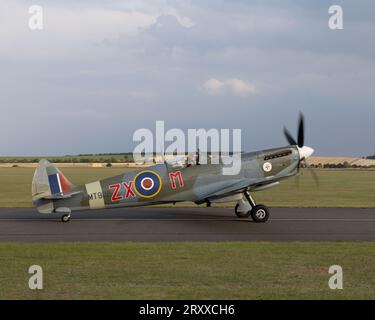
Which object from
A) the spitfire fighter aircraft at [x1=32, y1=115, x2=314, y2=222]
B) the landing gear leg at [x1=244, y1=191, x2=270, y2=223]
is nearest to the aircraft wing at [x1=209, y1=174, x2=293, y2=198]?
the spitfire fighter aircraft at [x1=32, y1=115, x2=314, y2=222]

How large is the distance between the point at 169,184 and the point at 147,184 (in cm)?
81

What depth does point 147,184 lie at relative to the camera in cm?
1995

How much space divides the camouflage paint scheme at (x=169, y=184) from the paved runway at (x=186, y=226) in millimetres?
809

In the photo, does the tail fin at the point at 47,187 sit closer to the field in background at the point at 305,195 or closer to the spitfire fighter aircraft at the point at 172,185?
the spitfire fighter aircraft at the point at 172,185

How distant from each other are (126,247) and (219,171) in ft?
24.5

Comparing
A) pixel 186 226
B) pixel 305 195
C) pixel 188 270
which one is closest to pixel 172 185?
pixel 186 226

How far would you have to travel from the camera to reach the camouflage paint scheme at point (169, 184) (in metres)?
19.7

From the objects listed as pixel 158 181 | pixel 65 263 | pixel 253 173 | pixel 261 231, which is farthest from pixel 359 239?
pixel 65 263

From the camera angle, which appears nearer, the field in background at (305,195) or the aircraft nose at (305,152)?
the aircraft nose at (305,152)

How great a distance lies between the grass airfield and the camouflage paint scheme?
4.85 meters

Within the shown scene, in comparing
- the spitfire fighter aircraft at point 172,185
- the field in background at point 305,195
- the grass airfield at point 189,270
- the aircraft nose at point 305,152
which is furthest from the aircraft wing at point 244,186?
the field in background at point 305,195

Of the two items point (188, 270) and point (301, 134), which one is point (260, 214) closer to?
point (301, 134)

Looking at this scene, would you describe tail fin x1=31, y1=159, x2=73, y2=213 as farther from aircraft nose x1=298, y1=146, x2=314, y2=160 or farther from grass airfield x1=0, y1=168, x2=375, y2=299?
aircraft nose x1=298, y1=146, x2=314, y2=160
